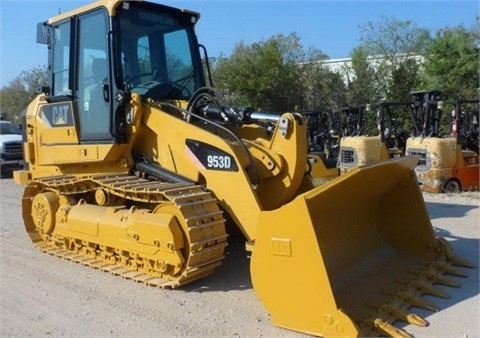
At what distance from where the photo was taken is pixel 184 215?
15.2ft

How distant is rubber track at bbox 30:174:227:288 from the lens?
4.66 meters

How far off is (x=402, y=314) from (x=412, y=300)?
328 millimetres

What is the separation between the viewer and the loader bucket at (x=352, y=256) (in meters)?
3.82

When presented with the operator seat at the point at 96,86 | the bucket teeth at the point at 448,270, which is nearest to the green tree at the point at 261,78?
the operator seat at the point at 96,86

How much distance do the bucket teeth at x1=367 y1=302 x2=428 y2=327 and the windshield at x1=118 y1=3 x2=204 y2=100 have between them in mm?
3411

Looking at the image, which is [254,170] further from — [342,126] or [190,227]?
[342,126]

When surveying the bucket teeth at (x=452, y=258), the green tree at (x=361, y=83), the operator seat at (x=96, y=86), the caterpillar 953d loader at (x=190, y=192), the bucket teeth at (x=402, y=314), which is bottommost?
the bucket teeth at (x=402, y=314)

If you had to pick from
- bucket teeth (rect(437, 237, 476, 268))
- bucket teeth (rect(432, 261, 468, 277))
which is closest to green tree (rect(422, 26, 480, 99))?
bucket teeth (rect(437, 237, 476, 268))

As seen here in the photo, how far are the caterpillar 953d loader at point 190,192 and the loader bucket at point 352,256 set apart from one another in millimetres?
11

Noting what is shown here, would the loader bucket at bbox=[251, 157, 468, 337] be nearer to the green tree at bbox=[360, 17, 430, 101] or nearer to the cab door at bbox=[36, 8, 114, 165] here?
the cab door at bbox=[36, 8, 114, 165]

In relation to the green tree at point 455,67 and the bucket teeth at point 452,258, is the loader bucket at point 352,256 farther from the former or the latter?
the green tree at point 455,67

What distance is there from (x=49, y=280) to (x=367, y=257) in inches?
130

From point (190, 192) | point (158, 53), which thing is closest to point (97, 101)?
point (158, 53)

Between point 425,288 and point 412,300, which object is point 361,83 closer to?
point 425,288
